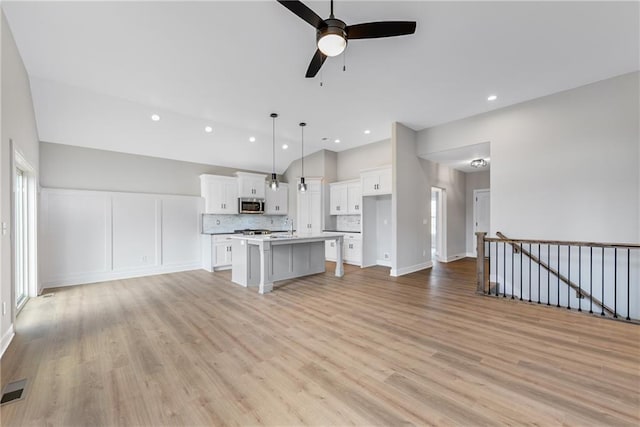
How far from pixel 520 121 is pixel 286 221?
606cm

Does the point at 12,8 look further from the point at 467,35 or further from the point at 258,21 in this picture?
the point at 467,35

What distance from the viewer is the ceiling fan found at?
206 centimetres

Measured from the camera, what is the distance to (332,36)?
2.10 m

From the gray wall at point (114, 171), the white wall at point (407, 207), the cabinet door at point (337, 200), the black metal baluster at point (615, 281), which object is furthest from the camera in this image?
the cabinet door at point (337, 200)

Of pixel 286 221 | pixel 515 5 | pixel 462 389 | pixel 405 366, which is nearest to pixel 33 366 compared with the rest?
pixel 405 366

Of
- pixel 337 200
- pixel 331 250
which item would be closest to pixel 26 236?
pixel 331 250

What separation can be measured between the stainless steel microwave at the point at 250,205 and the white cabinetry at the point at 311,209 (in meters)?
1.18

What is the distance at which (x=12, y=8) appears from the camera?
2.54 metres

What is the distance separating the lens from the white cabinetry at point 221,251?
6.35 m

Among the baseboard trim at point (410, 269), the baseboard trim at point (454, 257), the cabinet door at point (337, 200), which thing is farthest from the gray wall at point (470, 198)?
the cabinet door at point (337, 200)

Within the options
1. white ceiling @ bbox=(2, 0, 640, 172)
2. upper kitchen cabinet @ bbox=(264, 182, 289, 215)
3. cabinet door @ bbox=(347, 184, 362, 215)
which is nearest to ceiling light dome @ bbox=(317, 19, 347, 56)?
white ceiling @ bbox=(2, 0, 640, 172)

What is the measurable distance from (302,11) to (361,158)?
18.0ft

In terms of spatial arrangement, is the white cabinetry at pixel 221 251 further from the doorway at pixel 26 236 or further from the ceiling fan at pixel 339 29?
the ceiling fan at pixel 339 29

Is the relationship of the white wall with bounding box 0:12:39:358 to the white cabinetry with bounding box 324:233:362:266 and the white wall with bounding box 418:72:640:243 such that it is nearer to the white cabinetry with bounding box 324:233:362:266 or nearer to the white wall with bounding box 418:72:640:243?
the white cabinetry with bounding box 324:233:362:266
